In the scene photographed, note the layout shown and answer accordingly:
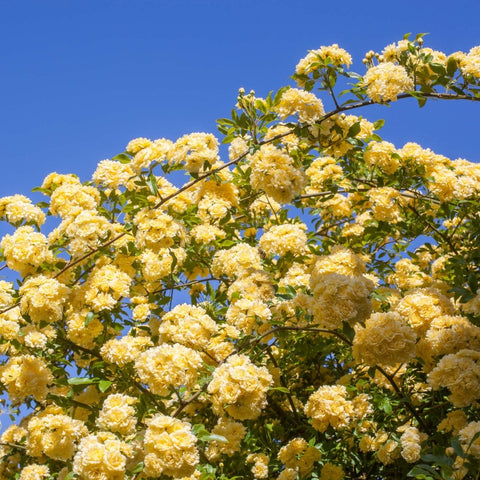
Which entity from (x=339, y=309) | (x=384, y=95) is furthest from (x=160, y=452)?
(x=384, y=95)

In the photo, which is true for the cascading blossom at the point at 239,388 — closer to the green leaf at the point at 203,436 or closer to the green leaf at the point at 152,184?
the green leaf at the point at 203,436

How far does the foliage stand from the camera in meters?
2.51

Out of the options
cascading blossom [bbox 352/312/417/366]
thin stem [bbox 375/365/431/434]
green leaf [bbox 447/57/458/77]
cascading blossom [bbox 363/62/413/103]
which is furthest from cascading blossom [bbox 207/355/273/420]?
green leaf [bbox 447/57/458/77]

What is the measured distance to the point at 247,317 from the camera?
3027 millimetres

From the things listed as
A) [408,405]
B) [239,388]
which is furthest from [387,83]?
[239,388]

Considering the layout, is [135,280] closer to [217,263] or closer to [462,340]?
[217,263]

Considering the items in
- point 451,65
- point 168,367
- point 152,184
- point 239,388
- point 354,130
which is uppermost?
point 451,65

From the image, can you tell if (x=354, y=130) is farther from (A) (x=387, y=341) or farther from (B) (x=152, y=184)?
(A) (x=387, y=341)

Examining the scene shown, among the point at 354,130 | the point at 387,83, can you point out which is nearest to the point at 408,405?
the point at 354,130

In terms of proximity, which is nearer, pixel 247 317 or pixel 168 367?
pixel 168 367

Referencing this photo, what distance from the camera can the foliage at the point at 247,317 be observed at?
2.51m

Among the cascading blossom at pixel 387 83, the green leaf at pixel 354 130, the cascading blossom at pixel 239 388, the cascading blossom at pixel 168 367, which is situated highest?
the cascading blossom at pixel 387 83

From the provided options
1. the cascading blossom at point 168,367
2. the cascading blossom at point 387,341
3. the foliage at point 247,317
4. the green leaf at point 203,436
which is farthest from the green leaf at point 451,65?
the green leaf at point 203,436

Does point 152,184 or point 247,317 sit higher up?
point 152,184
